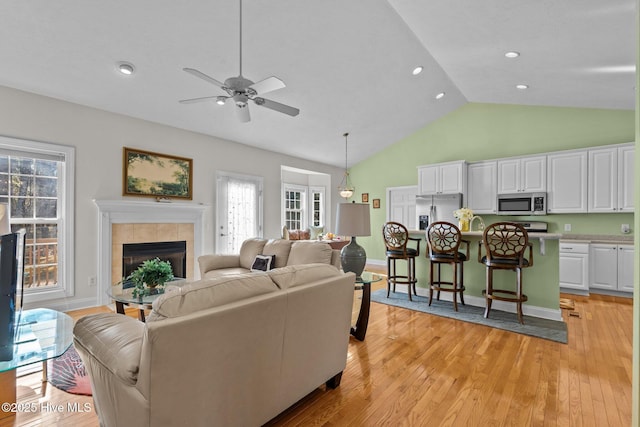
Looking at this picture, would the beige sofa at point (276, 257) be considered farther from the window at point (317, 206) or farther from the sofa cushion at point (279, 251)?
the window at point (317, 206)

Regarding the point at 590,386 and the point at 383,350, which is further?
the point at 383,350

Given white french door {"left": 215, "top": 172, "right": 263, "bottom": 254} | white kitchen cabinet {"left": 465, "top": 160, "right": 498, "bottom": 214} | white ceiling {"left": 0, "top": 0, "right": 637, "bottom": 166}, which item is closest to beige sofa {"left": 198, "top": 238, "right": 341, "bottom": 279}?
white french door {"left": 215, "top": 172, "right": 263, "bottom": 254}

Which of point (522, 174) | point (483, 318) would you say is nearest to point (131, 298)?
point (483, 318)

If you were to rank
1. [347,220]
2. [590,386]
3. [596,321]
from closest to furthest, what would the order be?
1. [590,386]
2. [347,220]
3. [596,321]

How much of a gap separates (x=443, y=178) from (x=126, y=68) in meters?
5.55

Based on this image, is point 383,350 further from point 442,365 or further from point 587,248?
point 587,248

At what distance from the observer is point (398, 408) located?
1.91m

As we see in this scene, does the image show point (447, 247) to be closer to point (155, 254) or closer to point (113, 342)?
point (113, 342)

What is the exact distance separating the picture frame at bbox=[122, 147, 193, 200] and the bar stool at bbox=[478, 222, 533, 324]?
4375mm

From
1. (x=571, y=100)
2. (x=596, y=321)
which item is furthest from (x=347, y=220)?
(x=571, y=100)

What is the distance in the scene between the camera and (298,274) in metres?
1.80

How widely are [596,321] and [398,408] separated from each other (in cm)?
312

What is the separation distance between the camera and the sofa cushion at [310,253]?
359 cm

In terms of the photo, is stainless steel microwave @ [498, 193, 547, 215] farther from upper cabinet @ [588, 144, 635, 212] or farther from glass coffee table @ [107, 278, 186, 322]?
glass coffee table @ [107, 278, 186, 322]
